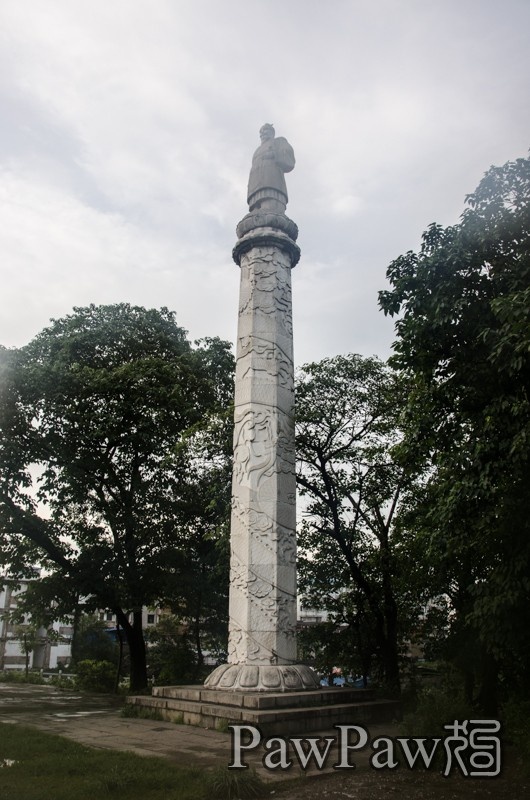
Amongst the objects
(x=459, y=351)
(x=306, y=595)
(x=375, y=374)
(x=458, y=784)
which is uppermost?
(x=375, y=374)

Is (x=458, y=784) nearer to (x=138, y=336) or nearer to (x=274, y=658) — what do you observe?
(x=274, y=658)

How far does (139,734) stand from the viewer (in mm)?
9508

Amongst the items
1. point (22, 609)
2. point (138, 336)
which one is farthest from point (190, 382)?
point (22, 609)

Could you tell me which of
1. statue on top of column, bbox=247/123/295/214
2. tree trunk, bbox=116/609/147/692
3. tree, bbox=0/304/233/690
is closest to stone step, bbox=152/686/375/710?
tree, bbox=0/304/233/690

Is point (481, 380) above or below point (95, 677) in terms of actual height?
above

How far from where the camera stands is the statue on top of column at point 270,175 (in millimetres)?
14594

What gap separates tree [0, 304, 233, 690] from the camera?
1792 centimetres

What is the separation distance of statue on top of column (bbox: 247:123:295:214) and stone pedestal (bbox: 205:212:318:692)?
1.47 feet

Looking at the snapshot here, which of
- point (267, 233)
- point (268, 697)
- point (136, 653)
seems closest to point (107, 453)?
point (136, 653)

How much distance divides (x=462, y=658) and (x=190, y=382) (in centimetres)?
1109

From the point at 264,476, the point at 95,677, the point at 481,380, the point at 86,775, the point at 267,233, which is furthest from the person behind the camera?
the point at 95,677

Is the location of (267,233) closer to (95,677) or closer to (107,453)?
(107,453)

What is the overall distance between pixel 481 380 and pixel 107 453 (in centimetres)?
1328

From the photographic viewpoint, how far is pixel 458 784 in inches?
264
